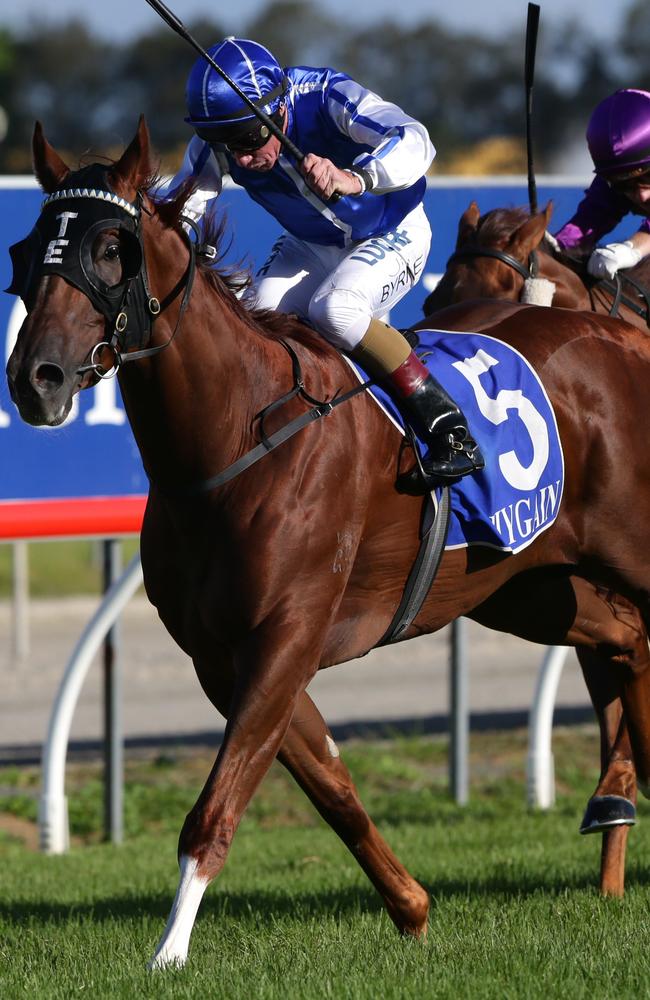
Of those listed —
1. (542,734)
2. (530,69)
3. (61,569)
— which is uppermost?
(530,69)

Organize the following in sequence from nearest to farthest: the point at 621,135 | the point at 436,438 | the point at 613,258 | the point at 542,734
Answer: the point at 436,438 → the point at 621,135 → the point at 613,258 → the point at 542,734

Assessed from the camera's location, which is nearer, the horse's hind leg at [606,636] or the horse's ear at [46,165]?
the horse's ear at [46,165]

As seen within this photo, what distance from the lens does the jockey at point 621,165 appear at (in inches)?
217

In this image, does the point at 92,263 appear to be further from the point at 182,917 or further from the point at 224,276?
the point at 182,917

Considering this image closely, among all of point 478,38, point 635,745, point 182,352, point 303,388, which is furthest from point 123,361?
point 478,38

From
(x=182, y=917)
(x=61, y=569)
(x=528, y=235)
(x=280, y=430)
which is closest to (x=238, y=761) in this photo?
(x=182, y=917)

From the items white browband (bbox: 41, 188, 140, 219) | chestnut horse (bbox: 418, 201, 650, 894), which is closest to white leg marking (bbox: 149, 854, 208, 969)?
white browband (bbox: 41, 188, 140, 219)

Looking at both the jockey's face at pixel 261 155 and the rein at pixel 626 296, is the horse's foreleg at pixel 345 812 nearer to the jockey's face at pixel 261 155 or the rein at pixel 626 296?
the jockey's face at pixel 261 155

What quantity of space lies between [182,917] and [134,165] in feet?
6.05

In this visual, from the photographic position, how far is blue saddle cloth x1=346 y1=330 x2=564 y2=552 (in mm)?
4523

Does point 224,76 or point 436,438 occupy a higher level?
point 224,76

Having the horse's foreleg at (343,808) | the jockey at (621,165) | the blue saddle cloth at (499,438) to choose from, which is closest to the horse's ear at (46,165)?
the blue saddle cloth at (499,438)

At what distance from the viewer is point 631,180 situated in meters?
5.63

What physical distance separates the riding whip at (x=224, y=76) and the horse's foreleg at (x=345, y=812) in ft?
5.12
